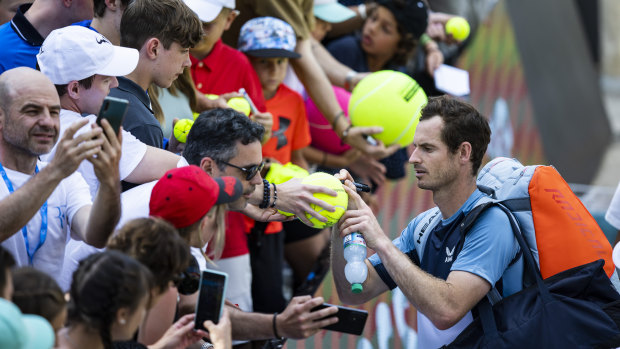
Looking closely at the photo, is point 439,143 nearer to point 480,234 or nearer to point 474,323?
point 480,234

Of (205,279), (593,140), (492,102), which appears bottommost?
(593,140)

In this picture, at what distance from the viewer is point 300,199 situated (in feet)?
10.8

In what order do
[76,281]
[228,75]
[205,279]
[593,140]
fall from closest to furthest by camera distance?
[76,281], [205,279], [228,75], [593,140]

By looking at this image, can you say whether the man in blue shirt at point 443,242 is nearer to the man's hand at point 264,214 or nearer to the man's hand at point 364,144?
the man's hand at point 264,214

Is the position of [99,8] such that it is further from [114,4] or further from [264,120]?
[264,120]

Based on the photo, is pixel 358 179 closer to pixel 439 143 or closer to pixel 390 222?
pixel 390 222

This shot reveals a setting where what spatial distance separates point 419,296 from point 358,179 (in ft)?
8.43

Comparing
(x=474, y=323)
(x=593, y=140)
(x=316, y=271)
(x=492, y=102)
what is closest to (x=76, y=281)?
(x=474, y=323)

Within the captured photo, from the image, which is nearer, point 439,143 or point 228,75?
point 439,143

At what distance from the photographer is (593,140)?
36.0 feet

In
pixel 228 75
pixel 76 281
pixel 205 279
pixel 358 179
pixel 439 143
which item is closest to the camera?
pixel 76 281

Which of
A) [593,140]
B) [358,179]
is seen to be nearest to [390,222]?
[358,179]

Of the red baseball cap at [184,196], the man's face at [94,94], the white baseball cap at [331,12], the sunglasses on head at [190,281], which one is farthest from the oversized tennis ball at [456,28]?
the sunglasses on head at [190,281]

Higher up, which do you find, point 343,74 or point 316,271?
point 343,74
